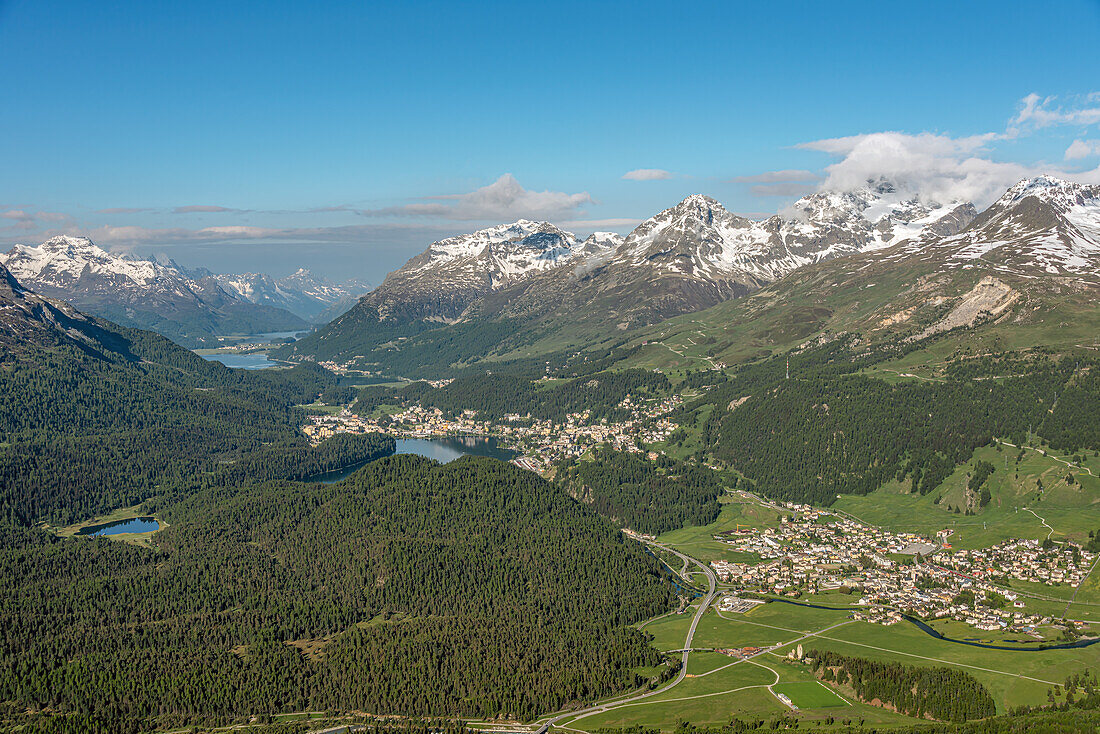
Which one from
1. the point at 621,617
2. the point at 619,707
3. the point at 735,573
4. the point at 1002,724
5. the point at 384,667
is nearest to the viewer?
the point at 1002,724

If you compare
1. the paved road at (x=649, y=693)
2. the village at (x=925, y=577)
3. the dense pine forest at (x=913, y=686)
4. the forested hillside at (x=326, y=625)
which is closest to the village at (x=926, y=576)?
the village at (x=925, y=577)

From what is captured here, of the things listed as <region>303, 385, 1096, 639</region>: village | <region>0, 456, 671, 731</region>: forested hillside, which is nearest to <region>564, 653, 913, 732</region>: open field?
<region>0, 456, 671, 731</region>: forested hillside

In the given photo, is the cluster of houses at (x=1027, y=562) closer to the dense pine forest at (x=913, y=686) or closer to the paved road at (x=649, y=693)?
the dense pine forest at (x=913, y=686)

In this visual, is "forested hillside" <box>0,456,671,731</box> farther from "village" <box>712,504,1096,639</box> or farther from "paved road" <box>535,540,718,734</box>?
"village" <box>712,504,1096,639</box>

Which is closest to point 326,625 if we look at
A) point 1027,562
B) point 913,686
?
point 913,686

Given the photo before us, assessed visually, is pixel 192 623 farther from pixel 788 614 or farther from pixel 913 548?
pixel 913 548

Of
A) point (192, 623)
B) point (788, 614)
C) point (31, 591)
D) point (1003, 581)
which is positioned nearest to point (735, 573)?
point (788, 614)

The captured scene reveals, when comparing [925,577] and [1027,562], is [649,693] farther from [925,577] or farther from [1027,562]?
[1027,562]
